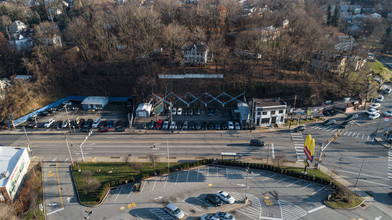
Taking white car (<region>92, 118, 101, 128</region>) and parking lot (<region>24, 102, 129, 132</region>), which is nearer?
white car (<region>92, 118, 101, 128</region>)

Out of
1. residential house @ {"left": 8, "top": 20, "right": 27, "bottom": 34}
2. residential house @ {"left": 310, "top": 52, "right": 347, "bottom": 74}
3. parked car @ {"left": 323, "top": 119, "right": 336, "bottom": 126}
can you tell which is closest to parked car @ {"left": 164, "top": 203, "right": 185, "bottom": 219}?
parked car @ {"left": 323, "top": 119, "right": 336, "bottom": 126}

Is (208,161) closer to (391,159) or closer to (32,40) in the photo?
(391,159)

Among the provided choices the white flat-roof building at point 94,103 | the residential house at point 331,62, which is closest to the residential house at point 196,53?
the white flat-roof building at point 94,103

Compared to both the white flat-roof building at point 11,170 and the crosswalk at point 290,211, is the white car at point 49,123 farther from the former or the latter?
the crosswalk at point 290,211

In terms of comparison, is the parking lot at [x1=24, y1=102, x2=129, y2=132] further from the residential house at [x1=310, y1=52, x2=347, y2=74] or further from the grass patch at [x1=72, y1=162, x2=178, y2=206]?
the residential house at [x1=310, y1=52, x2=347, y2=74]

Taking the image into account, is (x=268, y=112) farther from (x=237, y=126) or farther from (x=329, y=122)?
Answer: (x=329, y=122)

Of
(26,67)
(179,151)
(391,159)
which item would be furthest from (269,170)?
(26,67)

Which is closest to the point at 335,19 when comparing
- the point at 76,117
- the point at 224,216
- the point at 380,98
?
the point at 380,98
